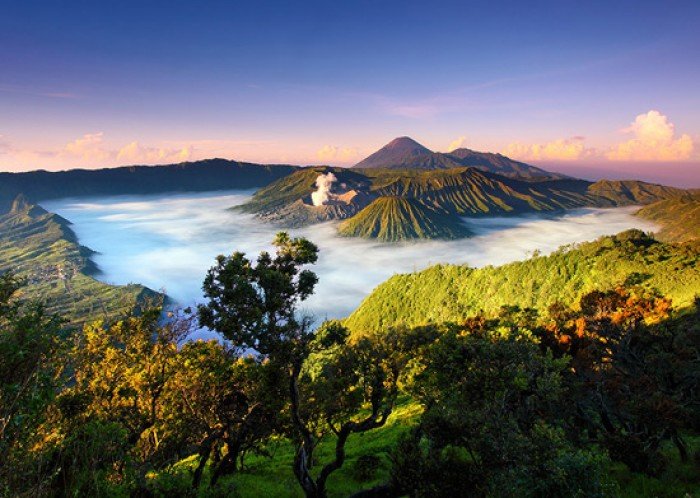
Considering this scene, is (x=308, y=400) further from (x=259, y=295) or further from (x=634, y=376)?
(x=634, y=376)

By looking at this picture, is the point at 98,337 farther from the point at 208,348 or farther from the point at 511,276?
the point at 511,276

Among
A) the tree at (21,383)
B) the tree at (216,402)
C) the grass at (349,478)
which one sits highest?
the tree at (21,383)

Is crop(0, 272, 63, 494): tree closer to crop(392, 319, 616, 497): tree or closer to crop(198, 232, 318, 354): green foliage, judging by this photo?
crop(198, 232, 318, 354): green foliage

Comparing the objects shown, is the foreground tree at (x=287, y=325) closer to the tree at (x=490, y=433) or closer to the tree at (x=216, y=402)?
the tree at (x=216, y=402)

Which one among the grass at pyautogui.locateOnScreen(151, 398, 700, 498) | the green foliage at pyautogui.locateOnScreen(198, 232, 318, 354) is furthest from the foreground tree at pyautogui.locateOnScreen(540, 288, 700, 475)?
the green foliage at pyautogui.locateOnScreen(198, 232, 318, 354)

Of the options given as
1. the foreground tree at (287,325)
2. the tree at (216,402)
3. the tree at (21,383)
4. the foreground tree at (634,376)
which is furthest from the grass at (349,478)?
the tree at (21,383)

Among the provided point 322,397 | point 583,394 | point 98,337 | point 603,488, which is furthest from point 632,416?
point 98,337
